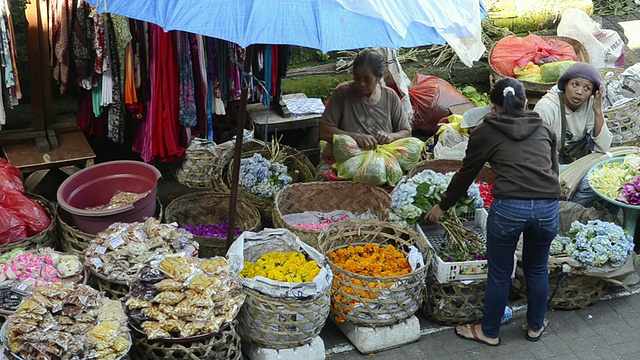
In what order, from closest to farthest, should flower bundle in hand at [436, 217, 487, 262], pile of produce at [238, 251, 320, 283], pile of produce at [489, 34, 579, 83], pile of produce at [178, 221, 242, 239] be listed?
pile of produce at [238, 251, 320, 283], flower bundle in hand at [436, 217, 487, 262], pile of produce at [178, 221, 242, 239], pile of produce at [489, 34, 579, 83]

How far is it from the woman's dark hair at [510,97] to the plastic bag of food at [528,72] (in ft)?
10.1

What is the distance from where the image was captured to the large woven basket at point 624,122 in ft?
21.2

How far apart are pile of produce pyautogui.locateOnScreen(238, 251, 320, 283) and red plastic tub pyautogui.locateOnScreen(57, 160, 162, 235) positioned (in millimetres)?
873

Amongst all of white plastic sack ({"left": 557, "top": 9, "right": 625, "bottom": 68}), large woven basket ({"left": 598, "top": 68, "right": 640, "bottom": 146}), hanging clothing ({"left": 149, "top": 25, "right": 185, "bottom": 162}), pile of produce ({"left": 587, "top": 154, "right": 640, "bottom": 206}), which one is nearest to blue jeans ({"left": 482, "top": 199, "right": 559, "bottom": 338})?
pile of produce ({"left": 587, "top": 154, "right": 640, "bottom": 206})

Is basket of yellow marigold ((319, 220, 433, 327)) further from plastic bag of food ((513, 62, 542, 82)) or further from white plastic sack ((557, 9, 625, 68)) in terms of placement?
white plastic sack ((557, 9, 625, 68))

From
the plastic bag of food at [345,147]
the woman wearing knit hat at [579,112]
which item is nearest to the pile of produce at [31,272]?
the plastic bag of food at [345,147]

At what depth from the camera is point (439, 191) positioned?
5348 millimetres

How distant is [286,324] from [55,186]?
2763mm

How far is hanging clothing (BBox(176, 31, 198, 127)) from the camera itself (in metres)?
5.77

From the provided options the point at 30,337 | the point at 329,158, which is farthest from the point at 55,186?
the point at 30,337

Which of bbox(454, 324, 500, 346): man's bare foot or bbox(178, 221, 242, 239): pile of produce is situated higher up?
bbox(178, 221, 242, 239): pile of produce

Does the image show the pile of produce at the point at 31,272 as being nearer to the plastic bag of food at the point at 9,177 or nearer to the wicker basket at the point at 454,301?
the plastic bag of food at the point at 9,177

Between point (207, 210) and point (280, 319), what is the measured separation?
65.4 inches

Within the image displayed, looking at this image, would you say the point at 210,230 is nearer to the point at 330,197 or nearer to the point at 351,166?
the point at 330,197
